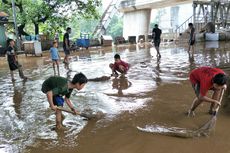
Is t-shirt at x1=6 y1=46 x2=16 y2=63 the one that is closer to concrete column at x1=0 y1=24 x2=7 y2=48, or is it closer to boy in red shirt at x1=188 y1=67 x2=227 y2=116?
boy in red shirt at x1=188 y1=67 x2=227 y2=116

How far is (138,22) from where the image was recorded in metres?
35.6

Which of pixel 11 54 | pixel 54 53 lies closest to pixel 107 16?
pixel 54 53

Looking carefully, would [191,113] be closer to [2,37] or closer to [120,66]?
[120,66]

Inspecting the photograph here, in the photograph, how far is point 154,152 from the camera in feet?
14.1

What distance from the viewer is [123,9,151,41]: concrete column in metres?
34.8

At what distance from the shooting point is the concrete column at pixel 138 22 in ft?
114

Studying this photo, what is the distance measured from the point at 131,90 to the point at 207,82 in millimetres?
3292

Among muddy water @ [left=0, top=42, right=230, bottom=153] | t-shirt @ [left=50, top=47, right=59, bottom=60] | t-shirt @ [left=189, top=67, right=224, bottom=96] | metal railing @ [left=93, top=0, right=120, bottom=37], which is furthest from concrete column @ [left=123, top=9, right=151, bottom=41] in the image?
t-shirt @ [left=189, top=67, right=224, bottom=96]

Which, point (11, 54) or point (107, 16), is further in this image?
point (107, 16)

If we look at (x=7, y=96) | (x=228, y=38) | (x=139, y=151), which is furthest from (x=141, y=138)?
(x=228, y=38)

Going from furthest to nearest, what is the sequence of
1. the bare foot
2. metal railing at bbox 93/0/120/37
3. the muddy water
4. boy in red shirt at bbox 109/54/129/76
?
metal railing at bbox 93/0/120/37 < boy in red shirt at bbox 109/54/129/76 < the bare foot < the muddy water

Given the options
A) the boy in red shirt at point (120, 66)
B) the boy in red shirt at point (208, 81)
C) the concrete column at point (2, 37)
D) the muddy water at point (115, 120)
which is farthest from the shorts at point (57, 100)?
the concrete column at point (2, 37)

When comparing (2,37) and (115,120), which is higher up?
(2,37)

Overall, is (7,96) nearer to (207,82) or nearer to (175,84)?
(175,84)
